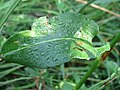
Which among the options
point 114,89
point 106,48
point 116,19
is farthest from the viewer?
point 116,19

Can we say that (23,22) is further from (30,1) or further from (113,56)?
(113,56)

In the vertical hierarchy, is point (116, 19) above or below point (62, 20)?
below

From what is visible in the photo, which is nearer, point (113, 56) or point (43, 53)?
point (43, 53)

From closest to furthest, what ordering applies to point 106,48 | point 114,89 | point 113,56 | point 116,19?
point 106,48
point 114,89
point 113,56
point 116,19

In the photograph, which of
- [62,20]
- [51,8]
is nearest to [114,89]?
[62,20]

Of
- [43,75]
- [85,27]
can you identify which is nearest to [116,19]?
[43,75]

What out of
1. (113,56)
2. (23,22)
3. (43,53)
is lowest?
(113,56)
